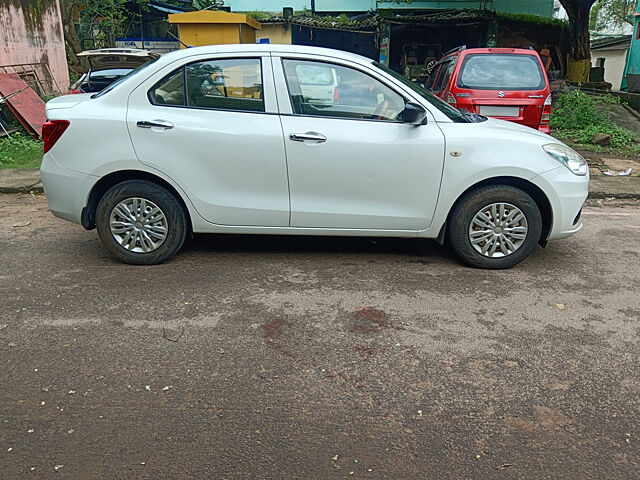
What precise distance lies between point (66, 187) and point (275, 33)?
17.2m

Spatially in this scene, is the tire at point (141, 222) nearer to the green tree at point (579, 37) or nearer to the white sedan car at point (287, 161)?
the white sedan car at point (287, 161)

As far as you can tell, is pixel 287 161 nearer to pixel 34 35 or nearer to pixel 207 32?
pixel 207 32

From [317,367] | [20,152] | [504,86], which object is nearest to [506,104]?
[504,86]

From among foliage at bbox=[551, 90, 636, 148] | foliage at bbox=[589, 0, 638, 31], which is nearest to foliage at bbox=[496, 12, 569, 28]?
foliage at bbox=[551, 90, 636, 148]

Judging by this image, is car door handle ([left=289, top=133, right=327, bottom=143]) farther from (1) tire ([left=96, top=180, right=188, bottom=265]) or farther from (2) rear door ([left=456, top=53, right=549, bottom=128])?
(2) rear door ([left=456, top=53, right=549, bottom=128])

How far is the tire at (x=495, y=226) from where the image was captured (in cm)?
477

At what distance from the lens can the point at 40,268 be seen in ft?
16.0

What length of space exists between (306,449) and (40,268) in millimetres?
3258

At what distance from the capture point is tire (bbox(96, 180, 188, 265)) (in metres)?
4.73

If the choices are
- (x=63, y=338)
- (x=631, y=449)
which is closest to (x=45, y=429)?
(x=63, y=338)

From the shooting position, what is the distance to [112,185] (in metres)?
4.84

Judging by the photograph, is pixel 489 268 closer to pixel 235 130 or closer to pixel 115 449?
pixel 235 130

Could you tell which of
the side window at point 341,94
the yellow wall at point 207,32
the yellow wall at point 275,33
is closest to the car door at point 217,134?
the side window at point 341,94

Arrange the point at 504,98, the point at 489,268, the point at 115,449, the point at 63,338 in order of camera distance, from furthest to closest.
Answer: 1. the point at 504,98
2. the point at 489,268
3. the point at 63,338
4. the point at 115,449
